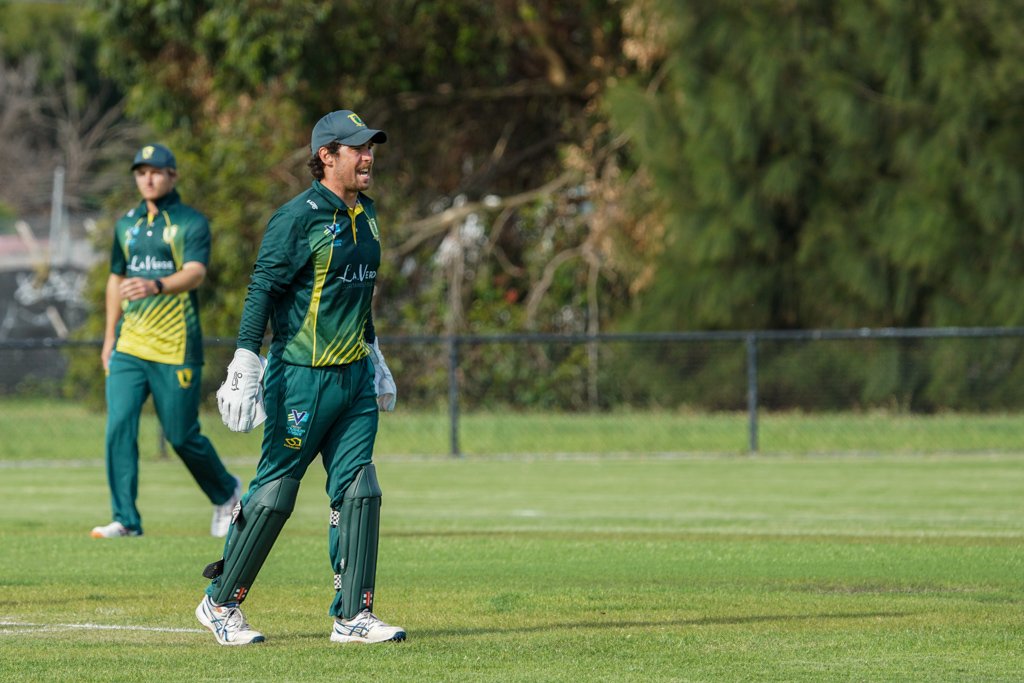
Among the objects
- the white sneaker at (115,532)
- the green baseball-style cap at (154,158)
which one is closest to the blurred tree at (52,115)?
the white sneaker at (115,532)

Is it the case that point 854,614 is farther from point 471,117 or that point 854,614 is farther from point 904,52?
point 471,117

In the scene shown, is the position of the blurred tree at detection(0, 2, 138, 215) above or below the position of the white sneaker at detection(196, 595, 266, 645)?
above

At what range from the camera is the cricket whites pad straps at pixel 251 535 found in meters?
7.41

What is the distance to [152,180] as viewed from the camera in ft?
38.7

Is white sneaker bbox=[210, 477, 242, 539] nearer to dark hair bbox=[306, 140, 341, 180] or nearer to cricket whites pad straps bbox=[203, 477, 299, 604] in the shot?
cricket whites pad straps bbox=[203, 477, 299, 604]

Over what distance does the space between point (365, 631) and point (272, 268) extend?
148 cm

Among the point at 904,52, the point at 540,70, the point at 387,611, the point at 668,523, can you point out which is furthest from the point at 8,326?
the point at 387,611

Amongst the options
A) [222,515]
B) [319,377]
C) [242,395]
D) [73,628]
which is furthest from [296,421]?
[222,515]

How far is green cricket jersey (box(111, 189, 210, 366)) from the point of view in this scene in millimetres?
11828

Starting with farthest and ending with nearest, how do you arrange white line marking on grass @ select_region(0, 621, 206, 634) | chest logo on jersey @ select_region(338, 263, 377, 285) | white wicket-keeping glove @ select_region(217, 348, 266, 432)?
1. white line marking on grass @ select_region(0, 621, 206, 634)
2. chest logo on jersey @ select_region(338, 263, 377, 285)
3. white wicket-keeping glove @ select_region(217, 348, 266, 432)

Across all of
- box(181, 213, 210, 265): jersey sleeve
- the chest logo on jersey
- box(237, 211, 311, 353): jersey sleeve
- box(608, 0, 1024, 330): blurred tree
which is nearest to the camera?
box(237, 211, 311, 353): jersey sleeve

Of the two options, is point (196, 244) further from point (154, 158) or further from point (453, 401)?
point (453, 401)

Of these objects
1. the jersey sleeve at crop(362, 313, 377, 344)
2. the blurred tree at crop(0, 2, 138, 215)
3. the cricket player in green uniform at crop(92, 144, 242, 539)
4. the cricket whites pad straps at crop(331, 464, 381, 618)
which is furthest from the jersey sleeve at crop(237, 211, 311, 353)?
the blurred tree at crop(0, 2, 138, 215)

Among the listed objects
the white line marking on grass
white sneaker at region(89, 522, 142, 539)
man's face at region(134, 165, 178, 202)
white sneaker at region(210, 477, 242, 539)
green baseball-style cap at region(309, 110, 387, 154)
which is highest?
man's face at region(134, 165, 178, 202)
